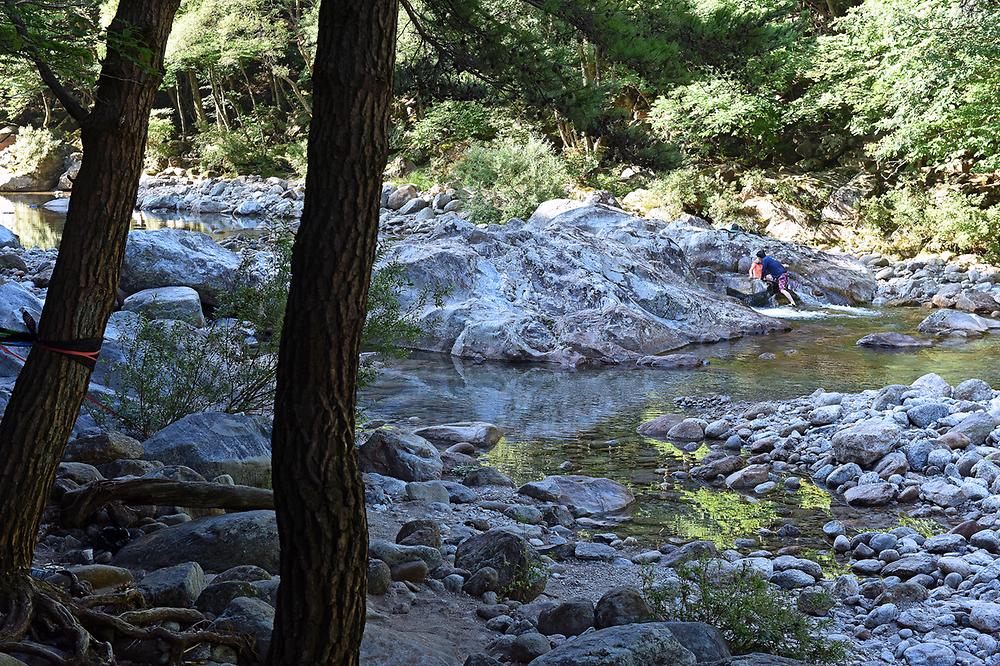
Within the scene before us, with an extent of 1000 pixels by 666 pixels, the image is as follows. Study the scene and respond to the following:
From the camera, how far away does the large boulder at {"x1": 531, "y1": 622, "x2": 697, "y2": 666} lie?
295 centimetres

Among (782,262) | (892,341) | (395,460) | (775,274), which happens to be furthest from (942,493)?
(782,262)

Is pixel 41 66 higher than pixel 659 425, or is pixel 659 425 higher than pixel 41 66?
pixel 41 66

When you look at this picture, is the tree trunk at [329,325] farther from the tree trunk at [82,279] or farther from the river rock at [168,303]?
the river rock at [168,303]

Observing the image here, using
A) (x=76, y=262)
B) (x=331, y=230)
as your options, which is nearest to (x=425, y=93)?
(x=76, y=262)

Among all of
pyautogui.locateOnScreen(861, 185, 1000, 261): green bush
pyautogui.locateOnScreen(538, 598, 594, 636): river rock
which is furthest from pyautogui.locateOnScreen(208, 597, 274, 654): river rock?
pyautogui.locateOnScreen(861, 185, 1000, 261): green bush

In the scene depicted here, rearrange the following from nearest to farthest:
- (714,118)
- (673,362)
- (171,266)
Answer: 1. (673,362)
2. (171,266)
3. (714,118)

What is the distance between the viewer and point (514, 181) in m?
20.2

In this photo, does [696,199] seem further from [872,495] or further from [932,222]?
[872,495]

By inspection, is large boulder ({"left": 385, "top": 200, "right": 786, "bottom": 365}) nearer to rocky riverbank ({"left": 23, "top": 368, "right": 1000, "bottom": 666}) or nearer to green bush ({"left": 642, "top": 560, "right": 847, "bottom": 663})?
rocky riverbank ({"left": 23, "top": 368, "right": 1000, "bottom": 666})

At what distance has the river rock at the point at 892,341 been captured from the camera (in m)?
12.0

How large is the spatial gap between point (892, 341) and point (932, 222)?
7526mm

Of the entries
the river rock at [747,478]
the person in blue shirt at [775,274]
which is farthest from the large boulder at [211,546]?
the person in blue shirt at [775,274]

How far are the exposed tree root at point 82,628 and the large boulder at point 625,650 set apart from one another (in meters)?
0.99

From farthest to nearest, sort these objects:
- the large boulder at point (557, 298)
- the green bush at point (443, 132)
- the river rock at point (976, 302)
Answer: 1. the green bush at point (443, 132)
2. the river rock at point (976, 302)
3. the large boulder at point (557, 298)
